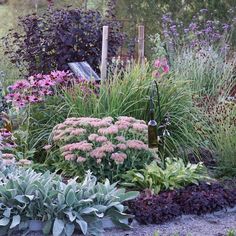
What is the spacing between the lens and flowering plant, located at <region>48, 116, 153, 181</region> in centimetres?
474

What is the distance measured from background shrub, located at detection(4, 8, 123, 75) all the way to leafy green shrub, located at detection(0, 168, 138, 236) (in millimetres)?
3550

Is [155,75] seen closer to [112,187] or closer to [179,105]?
[179,105]

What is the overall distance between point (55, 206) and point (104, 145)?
36.8 inches

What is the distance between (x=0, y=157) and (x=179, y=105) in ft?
7.36

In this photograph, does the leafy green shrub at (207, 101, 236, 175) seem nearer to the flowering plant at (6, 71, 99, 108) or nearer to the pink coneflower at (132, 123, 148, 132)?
the pink coneflower at (132, 123, 148, 132)

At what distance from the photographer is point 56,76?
614 cm

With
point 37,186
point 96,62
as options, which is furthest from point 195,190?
point 96,62

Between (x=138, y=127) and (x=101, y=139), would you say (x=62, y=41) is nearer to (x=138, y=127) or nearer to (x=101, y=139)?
(x=138, y=127)

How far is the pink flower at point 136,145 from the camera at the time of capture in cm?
477

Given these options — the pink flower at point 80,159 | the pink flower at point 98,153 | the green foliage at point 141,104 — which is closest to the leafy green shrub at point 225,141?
the green foliage at point 141,104

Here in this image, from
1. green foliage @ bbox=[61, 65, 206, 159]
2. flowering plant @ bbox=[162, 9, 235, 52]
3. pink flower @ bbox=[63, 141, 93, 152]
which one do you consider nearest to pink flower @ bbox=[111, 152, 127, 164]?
pink flower @ bbox=[63, 141, 93, 152]

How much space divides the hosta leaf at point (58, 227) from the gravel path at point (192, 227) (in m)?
0.39

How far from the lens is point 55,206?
3980 millimetres

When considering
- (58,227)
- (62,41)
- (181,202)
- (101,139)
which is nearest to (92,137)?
(101,139)
